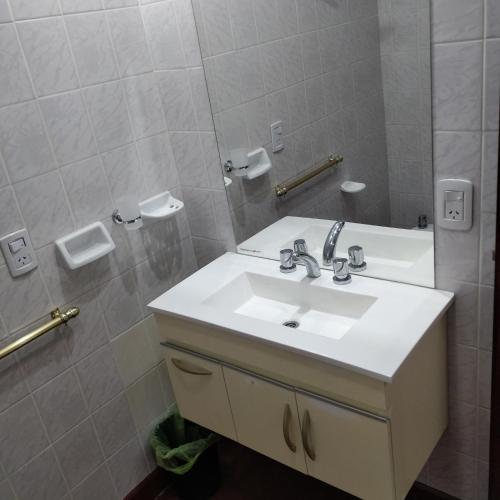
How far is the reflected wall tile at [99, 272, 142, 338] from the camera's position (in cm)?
186

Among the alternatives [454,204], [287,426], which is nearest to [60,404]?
[287,426]

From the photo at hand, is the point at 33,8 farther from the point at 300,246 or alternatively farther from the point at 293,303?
the point at 293,303

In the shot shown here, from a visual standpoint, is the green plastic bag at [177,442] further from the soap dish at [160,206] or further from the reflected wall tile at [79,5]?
the reflected wall tile at [79,5]

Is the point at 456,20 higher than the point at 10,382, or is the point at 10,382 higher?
the point at 456,20

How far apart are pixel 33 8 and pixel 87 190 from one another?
0.53 m

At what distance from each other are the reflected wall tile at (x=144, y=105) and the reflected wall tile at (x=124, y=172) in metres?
0.08

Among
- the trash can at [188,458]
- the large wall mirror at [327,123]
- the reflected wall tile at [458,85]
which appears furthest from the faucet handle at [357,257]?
the trash can at [188,458]

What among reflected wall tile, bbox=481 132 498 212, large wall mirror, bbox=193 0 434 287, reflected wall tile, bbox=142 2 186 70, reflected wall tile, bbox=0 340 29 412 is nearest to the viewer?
reflected wall tile, bbox=481 132 498 212

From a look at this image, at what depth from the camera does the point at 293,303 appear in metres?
1.81

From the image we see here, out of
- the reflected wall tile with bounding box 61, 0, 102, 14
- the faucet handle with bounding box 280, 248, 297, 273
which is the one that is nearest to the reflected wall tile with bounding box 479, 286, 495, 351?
the faucet handle with bounding box 280, 248, 297, 273

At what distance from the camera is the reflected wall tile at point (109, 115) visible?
A: 5.61ft

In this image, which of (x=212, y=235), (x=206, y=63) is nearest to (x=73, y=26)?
(x=206, y=63)

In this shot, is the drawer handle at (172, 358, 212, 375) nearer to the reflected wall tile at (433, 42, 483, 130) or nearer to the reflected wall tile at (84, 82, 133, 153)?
the reflected wall tile at (84, 82, 133, 153)

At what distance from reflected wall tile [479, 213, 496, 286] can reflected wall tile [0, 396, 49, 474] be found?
134 centimetres
